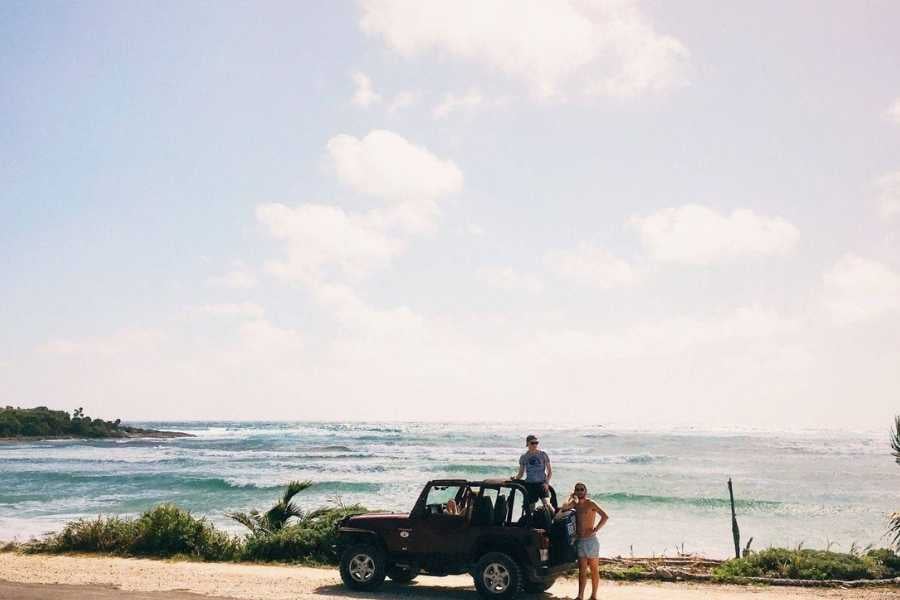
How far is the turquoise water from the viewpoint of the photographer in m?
28.7

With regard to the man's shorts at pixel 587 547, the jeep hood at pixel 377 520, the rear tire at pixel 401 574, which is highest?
Result: the jeep hood at pixel 377 520

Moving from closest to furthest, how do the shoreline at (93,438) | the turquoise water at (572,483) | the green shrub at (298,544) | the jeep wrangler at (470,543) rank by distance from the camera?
the jeep wrangler at (470,543)
the green shrub at (298,544)
the turquoise water at (572,483)
the shoreline at (93,438)

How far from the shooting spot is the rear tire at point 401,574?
12.4 metres

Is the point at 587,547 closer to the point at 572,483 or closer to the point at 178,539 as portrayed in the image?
the point at 178,539

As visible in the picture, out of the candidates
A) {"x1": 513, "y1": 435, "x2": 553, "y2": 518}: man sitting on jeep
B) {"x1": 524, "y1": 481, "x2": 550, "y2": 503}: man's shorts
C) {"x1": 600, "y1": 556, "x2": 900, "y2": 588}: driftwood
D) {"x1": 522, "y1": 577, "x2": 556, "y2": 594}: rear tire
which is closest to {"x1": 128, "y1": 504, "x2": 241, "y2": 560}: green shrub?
{"x1": 522, "y1": 577, "x2": 556, "y2": 594}: rear tire

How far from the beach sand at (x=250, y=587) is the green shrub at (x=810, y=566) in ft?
2.16

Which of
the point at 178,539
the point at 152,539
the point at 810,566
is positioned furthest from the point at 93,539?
the point at 810,566

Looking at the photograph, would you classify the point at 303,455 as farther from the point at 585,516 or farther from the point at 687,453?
the point at 585,516

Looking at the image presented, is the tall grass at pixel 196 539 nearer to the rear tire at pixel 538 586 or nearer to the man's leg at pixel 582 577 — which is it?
the rear tire at pixel 538 586

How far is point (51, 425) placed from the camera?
339ft

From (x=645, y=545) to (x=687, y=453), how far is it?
177ft

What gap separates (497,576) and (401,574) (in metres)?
2.28

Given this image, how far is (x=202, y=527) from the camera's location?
16656 mm

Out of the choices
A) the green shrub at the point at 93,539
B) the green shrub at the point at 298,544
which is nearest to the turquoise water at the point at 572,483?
the green shrub at the point at 93,539
